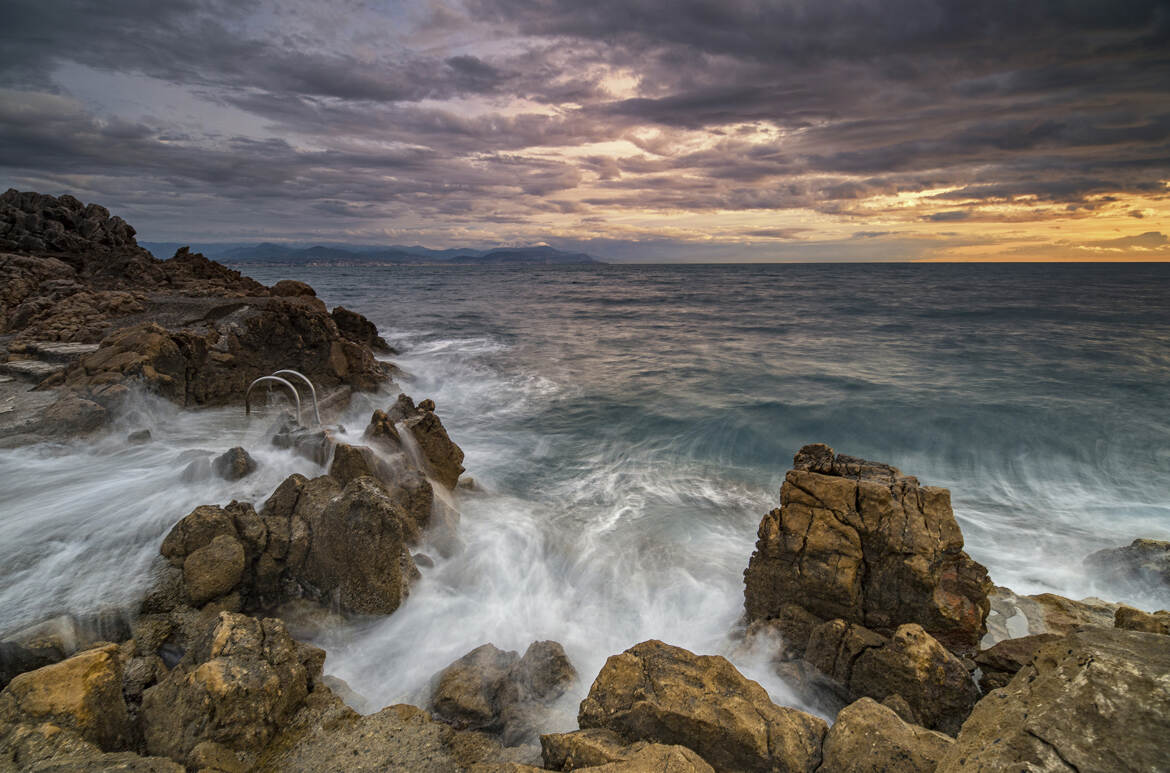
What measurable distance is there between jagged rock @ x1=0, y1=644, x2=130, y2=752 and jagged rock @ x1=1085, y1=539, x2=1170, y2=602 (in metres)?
11.7

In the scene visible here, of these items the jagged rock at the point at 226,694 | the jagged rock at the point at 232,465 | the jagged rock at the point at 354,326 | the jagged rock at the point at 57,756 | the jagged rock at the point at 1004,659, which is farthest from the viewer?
the jagged rock at the point at 354,326

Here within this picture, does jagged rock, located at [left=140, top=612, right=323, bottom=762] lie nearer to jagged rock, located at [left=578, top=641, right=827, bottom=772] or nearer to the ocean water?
the ocean water

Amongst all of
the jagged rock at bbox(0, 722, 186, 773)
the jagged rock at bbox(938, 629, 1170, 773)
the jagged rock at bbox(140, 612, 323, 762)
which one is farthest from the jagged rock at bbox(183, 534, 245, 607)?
the jagged rock at bbox(938, 629, 1170, 773)

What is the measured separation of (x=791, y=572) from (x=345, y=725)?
183 inches

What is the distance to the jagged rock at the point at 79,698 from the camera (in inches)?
124

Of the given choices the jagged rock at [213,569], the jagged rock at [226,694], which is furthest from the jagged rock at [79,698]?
the jagged rock at [213,569]

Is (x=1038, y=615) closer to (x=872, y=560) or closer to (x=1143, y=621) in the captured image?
(x=1143, y=621)

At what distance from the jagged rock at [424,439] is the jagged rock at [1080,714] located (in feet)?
25.0

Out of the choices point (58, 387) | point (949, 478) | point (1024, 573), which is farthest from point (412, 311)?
point (1024, 573)

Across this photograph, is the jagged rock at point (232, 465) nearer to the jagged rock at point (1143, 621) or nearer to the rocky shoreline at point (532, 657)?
the rocky shoreline at point (532, 657)

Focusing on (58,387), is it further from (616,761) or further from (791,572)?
(791,572)

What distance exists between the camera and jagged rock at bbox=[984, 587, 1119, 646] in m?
6.01

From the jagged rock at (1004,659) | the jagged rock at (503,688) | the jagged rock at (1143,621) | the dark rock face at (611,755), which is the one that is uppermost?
the jagged rock at (1143,621)

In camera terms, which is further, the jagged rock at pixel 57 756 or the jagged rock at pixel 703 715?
the jagged rock at pixel 703 715
